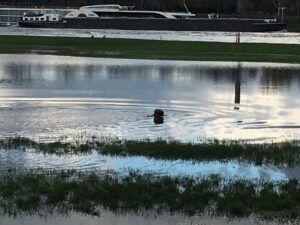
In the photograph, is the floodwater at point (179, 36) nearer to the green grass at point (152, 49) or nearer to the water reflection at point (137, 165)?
the green grass at point (152, 49)

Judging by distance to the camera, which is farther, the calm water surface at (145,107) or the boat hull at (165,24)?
the boat hull at (165,24)

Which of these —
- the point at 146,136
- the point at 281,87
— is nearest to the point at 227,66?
the point at 281,87

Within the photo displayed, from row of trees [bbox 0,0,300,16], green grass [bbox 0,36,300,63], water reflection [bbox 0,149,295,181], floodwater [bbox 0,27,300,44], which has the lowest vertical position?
water reflection [bbox 0,149,295,181]

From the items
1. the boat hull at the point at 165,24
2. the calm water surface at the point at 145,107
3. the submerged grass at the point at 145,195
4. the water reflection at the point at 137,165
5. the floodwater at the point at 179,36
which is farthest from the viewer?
the boat hull at the point at 165,24

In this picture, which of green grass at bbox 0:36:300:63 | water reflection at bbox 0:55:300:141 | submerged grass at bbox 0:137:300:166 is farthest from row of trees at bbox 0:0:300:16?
submerged grass at bbox 0:137:300:166

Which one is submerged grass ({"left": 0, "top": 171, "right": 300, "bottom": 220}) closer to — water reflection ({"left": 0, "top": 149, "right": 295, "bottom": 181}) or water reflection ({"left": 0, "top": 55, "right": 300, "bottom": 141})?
water reflection ({"left": 0, "top": 149, "right": 295, "bottom": 181})

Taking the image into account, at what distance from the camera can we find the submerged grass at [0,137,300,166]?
12.3 meters

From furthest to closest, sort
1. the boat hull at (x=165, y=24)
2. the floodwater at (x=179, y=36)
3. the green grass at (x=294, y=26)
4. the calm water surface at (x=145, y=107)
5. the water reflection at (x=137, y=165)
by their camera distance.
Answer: the green grass at (x=294, y=26) → the boat hull at (x=165, y=24) → the floodwater at (x=179, y=36) → the calm water surface at (x=145, y=107) → the water reflection at (x=137, y=165)

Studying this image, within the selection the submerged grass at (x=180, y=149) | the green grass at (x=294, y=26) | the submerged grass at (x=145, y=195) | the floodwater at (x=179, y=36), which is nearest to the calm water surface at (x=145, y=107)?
the submerged grass at (x=180, y=149)

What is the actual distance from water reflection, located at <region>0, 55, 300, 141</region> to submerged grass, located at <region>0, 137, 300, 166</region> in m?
1.16

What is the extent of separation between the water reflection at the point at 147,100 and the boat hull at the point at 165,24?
205 ft

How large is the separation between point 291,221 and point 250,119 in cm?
936

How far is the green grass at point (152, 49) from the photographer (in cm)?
4203

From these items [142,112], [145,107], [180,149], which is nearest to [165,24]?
[145,107]
